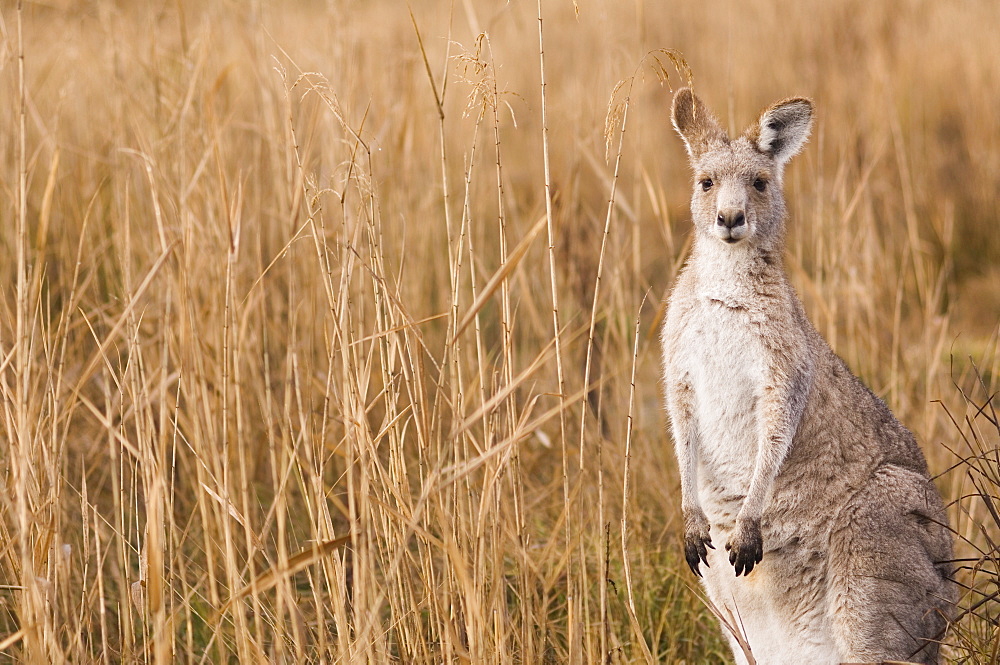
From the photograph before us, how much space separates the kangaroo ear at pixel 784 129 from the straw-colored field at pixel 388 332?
0.38 metres

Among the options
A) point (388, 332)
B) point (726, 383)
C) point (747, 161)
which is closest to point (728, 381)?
point (726, 383)

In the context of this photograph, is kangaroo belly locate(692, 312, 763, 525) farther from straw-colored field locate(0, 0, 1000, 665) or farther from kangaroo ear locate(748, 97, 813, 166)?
kangaroo ear locate(748, 97, 813, 166)

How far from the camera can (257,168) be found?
4.58 metres

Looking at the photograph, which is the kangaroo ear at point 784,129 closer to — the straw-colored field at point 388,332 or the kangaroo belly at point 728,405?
the straw-colored field at point 388,332

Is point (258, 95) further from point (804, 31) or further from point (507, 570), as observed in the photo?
point (804, 31)

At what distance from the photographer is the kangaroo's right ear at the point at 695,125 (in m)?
2.91

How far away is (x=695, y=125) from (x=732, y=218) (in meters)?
0.41

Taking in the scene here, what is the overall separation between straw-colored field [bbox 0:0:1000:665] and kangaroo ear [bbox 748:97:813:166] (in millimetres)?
377

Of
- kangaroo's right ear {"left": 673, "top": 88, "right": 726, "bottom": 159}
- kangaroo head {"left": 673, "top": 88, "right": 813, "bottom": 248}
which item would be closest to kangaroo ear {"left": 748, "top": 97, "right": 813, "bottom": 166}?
kangaroo head {"left": 673, "top": 88, "right": 813, "bottom": 248}

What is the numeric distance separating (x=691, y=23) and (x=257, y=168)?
6571 mm

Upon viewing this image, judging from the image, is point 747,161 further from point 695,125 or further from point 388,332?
point 388,332

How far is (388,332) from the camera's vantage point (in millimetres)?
2152

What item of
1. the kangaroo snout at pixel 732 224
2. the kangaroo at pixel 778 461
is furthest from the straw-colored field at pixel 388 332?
the kangaroo snout at pixel 732 224

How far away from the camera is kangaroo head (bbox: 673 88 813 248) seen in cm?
276
